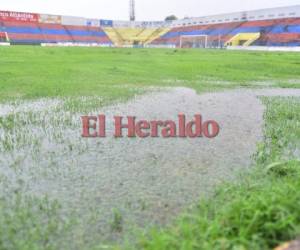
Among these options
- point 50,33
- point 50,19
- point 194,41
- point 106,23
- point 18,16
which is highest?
point 106,23

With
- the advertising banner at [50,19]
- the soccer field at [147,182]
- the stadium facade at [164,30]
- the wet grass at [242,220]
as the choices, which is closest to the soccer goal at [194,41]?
the stadium facade at [164,30]

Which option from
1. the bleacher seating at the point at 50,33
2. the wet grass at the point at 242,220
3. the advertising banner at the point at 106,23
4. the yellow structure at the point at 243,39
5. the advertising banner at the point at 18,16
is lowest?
the wet grass at the point at 242,220

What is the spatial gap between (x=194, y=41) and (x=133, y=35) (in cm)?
2036

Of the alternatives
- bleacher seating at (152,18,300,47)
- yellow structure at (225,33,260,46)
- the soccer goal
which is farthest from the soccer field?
the soccer goal

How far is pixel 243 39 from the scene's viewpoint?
5741 cm

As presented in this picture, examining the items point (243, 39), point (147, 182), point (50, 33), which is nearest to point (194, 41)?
point (243, 39)

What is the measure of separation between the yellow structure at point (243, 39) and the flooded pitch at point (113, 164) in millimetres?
51954

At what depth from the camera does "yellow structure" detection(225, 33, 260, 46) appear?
5569 cm

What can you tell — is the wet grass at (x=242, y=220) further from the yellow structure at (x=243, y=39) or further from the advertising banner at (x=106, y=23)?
the advertising banner at (x=106, y=23)

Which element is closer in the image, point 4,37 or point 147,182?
point 147,182

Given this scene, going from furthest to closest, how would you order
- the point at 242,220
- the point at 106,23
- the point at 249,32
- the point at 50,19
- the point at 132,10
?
the point at 132,10
the point at 106,23
the point at 50,19
the point at 249,32
the point at 242,220

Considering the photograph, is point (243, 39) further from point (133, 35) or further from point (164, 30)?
point (133, 35)

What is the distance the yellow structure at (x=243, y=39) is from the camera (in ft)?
183

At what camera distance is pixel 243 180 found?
388 cm
